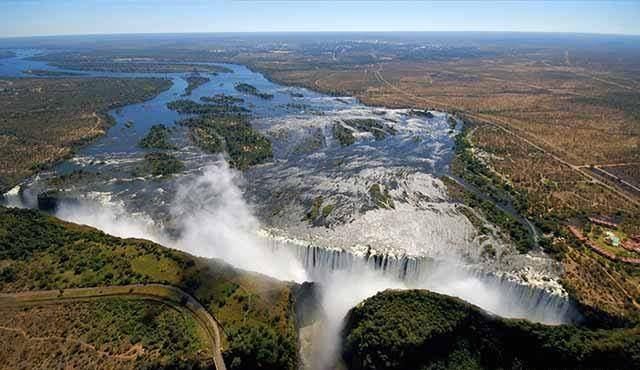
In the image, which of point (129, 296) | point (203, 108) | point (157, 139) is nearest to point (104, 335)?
point (129, 296)

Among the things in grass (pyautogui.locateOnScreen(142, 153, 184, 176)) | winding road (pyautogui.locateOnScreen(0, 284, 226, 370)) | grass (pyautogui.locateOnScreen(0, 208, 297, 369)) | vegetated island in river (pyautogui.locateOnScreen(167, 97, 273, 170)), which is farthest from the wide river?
winding road (pyautogui.locateOnScreen(0, 284, 226, 370))

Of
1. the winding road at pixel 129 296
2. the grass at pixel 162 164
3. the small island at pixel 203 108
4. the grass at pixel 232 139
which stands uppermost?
the small island at pixel 203 108

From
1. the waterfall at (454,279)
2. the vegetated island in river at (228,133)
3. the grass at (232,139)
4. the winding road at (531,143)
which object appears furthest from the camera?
the vegetated island in river at (228,133)

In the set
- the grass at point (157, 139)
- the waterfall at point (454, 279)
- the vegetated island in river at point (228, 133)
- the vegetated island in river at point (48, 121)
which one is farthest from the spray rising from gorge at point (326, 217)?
the vegetated island in river at point (48, 121)

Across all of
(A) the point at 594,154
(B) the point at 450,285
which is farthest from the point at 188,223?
(A) the point at 594,154

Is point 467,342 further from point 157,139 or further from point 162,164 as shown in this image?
point 157,139

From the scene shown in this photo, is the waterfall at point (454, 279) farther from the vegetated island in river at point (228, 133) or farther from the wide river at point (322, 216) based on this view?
the vegetated island in river at point (228, 133)

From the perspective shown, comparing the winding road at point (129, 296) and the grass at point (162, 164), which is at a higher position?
the grass at point (162, 164)

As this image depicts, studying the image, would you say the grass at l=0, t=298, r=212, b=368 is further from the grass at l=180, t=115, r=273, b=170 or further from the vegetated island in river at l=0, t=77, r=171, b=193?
the grass at l=180, t=115, r=273, b=170

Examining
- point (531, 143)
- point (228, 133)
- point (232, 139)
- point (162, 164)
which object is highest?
point (228, 133)

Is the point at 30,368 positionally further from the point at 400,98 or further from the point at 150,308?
the point at 400,98
